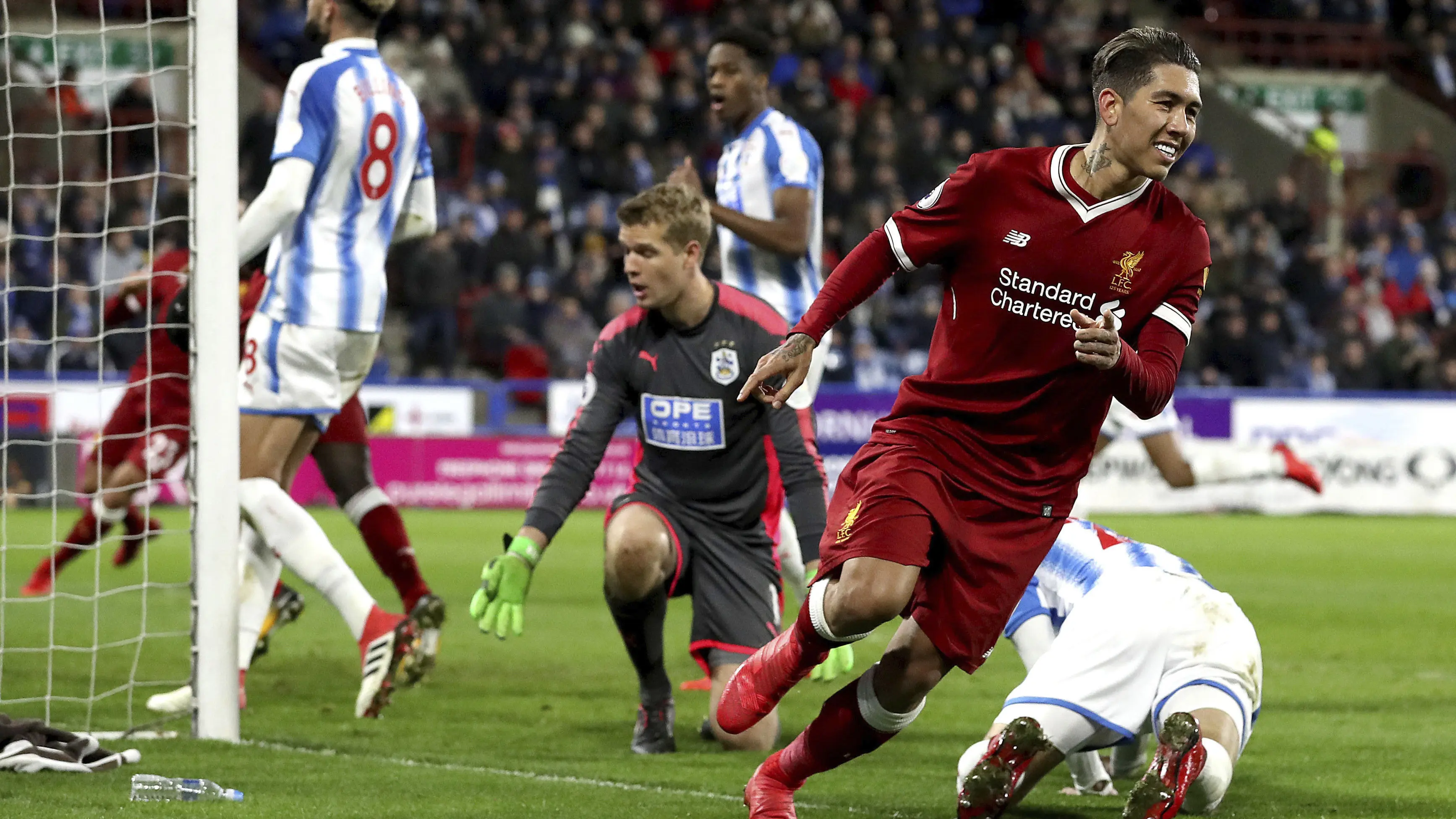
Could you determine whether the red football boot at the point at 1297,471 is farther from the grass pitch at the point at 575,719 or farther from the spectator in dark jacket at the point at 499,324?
the spectator in dark jacket at the point at 499,324

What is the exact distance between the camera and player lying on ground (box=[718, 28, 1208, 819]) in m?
3.96

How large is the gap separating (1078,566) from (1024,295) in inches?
36.5

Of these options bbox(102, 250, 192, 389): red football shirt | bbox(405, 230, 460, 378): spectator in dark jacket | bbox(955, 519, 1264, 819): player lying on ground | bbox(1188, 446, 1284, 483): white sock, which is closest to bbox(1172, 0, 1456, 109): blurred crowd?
bbox(405, 230, 460, 378): spectator in dark jacket

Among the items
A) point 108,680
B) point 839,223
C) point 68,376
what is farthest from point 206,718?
point 839,223

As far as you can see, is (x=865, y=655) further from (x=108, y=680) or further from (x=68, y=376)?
(x=68, y=376)

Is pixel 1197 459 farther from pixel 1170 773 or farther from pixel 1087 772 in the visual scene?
pixel 1170 773

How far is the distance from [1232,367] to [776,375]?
16.7 metres

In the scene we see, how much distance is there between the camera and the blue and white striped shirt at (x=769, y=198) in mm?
7066

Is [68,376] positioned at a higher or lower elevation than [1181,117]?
lower

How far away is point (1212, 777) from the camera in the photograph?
409 cm

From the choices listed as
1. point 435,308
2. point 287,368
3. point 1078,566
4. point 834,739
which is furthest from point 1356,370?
point 834,739

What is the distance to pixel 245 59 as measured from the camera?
20.1 m

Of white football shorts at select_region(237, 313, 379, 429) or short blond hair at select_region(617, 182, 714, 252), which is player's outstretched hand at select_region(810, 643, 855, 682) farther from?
Result: white football shorts at select_region(237, 313, 379, 429)


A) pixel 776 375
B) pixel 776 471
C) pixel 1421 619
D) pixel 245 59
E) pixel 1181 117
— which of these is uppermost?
pixel 245 59
